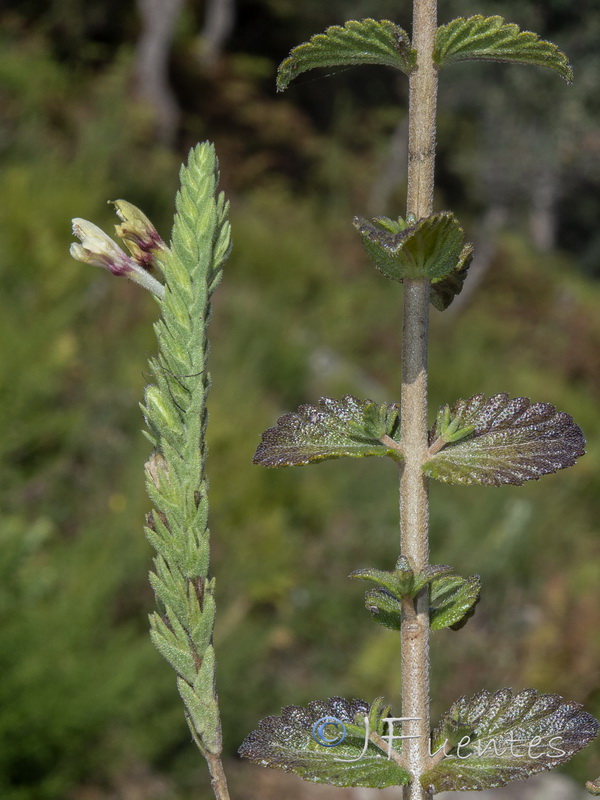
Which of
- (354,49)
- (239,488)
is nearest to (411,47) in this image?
(354,49)

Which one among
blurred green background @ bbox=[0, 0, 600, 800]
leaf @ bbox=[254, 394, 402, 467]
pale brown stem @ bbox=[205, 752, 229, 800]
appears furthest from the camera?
blurred green background @ bbox=[0, 0, 600, 800]

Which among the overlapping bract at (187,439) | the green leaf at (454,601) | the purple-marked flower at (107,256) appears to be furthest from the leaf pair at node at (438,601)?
the purple-marked flower at (107,256)

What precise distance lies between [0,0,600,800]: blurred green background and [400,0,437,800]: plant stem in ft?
0.88

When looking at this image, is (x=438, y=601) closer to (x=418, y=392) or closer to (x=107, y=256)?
(x=418, y=392)

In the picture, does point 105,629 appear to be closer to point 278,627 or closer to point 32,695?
point 32,695

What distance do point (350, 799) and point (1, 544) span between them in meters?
2.24

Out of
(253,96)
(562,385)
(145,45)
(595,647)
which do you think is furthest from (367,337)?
(253,96)

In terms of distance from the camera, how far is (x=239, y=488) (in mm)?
4168

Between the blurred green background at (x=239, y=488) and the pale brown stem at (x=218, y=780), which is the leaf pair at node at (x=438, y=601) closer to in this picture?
the pale brown stem at (x=218, y=780)

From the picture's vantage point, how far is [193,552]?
0.42 meters

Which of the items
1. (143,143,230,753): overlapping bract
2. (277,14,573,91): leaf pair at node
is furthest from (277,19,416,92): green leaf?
(143,143,230,753): overlapping bract

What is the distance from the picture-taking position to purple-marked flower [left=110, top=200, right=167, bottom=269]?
0.47 m

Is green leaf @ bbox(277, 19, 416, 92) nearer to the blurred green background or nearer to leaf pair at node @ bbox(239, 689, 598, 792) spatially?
the blurred green background

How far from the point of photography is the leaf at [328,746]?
1.51 feet
